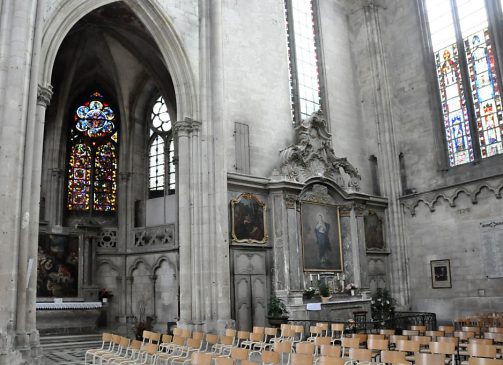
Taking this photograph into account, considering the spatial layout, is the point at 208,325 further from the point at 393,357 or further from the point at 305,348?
the point at 393,357

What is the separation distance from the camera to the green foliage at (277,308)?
1661 centimetres

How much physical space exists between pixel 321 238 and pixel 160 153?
8.05m

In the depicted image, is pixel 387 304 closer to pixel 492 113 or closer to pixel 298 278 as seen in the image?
pixel 298 278

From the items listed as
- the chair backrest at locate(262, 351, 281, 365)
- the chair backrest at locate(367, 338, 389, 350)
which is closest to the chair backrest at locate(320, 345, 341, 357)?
the chair backrest at locate(262, 351, 281, 365)

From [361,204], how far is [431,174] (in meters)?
3.25

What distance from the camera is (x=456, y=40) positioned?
21.2m

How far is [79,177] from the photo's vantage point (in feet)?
72.2

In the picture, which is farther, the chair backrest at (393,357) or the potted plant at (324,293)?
the potted plant at (324,293)

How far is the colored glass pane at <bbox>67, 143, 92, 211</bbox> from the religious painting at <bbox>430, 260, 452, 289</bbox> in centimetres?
1463

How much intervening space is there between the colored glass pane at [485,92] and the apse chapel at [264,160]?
0.23 feet

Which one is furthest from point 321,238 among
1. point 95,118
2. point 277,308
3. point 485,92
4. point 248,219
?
point 95,118

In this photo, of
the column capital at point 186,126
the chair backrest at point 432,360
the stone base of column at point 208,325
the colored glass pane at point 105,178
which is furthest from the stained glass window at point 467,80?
the colored glass pane at point 105,178

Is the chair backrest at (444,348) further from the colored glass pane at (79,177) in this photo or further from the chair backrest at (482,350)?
the colored glass pane at (79,177)

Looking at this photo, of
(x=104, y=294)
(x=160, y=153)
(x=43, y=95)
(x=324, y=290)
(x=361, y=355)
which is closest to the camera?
(x=361, y=355)
